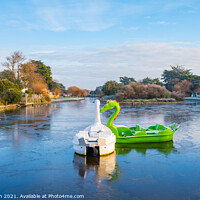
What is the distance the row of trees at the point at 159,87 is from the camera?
53.7 metres

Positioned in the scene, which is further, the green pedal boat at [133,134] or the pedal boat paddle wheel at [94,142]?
the green pedal boat at [133,134]

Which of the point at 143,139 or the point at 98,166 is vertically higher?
the point at 143,139

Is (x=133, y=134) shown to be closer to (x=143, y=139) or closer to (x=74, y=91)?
(x=143, y=139)

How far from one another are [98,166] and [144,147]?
334cm

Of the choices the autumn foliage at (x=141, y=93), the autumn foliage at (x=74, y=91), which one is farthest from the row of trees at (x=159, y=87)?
the autumn foliage at (x=74, y=91)

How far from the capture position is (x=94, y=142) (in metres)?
8.63

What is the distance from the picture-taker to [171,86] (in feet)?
242

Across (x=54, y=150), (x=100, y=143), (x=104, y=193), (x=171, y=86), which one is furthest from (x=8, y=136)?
(x=171, y=86)

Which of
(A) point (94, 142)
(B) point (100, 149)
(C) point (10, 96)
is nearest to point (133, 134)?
(B) point (100, 149)

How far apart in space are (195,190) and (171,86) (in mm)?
70830

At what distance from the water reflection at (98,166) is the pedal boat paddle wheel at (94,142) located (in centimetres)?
25

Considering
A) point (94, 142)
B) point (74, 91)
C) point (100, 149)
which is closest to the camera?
point (94, 142)

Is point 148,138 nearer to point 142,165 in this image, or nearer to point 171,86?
point 142,165

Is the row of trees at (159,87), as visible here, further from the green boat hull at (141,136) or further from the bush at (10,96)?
the green boat hull at (141,136)
